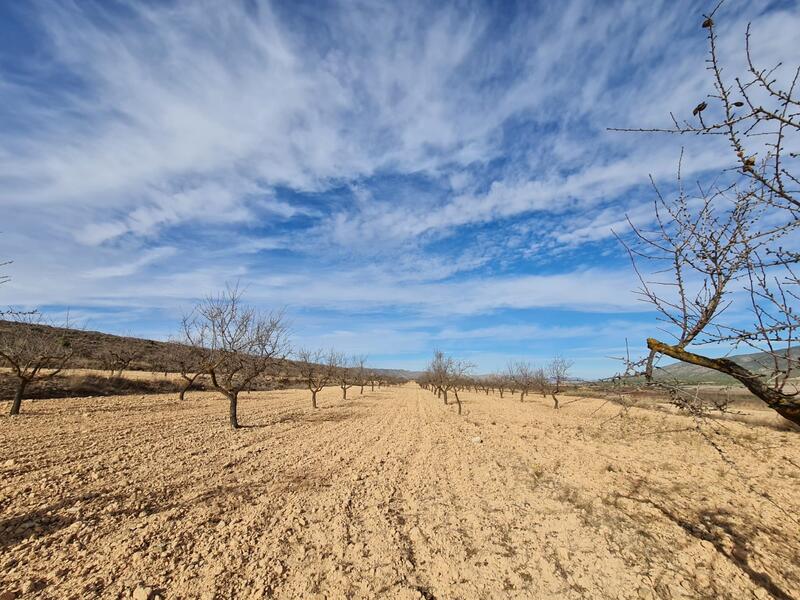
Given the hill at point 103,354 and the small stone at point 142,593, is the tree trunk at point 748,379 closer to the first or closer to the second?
the small stone at point 142,593

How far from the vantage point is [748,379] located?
3.76 meters

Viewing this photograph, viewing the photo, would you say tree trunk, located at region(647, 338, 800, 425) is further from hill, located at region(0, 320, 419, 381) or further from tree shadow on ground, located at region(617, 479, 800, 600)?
hill, located at region(0, 320, 419, 381)

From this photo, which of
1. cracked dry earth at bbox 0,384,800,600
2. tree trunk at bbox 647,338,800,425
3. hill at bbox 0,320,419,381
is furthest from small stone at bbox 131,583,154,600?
hill at bbox 0,320,419,381

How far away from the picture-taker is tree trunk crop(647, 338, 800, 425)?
3580mm

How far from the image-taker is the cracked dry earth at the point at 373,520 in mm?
4867

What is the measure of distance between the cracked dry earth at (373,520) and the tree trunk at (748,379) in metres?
0.82

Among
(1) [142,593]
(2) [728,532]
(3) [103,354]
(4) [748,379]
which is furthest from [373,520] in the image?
(3) [103,354]

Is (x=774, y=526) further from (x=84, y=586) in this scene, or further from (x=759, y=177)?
(x=84, y=586)

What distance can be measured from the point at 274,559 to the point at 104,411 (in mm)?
17521

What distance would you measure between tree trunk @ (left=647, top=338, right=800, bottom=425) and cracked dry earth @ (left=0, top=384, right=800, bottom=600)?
2.69 feet

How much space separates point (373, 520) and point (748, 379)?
6.00 meters

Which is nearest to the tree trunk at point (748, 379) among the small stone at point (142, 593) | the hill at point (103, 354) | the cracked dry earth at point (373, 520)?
the cracked dry earth at point (373, 520)

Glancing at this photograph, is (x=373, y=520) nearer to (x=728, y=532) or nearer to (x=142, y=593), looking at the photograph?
(x=142, y=593)

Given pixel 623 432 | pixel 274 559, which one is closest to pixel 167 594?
pixel 274 559
